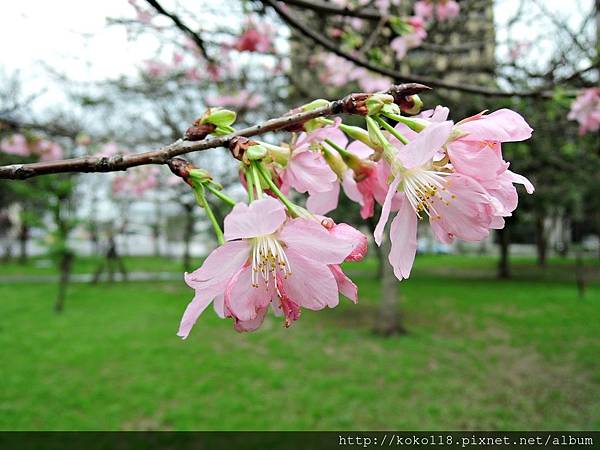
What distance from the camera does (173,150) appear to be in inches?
21.9

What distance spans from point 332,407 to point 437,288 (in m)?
7.72

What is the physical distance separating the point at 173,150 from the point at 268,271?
0.18m

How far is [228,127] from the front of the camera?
0.60 meters

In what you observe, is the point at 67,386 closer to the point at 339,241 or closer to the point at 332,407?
the point at 332,407

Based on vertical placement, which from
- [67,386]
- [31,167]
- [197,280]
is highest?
[31,167]

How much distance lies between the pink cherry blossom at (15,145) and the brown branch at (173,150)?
3686 millimetres

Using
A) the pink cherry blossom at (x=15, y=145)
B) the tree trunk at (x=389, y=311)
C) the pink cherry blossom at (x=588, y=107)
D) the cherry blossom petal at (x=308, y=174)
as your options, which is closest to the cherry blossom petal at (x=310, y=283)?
the cherry blossom petal at (x=308, y=174)

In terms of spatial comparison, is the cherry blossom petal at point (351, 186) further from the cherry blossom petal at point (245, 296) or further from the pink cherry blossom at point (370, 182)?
the cherry blossom petal at point (245, 296)

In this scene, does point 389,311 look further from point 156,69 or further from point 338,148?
point 338,148

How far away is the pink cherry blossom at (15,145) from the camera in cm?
376

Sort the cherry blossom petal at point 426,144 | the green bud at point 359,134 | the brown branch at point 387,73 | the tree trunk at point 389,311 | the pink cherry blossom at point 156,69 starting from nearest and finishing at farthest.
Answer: the cherry blossom petal at point 426,144, the green bud at point 359,134, the brown branch at point 387,73, the pink cherry blossom at point 156,69, the tree trunk at point 389,311

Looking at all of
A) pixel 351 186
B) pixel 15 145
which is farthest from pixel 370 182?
pixel 15 145
